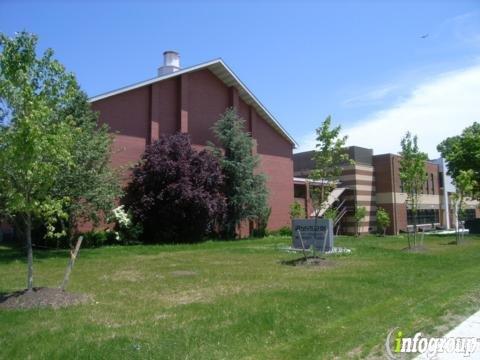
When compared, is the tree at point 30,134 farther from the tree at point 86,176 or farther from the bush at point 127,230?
the bush at point 127,230

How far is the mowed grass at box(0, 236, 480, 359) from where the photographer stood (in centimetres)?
638

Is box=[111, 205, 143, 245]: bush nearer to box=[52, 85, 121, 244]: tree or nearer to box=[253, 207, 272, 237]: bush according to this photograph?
box=[52, 85, 121, 244]: tree

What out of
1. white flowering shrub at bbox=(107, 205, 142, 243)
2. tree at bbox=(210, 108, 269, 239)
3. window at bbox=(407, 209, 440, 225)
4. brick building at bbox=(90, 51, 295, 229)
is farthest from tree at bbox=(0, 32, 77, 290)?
window at bbox=(407, 209, 440, 225)

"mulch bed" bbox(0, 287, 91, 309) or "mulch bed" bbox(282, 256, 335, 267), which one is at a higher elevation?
"mulch bed" bbox(282, 256, 335, 267)

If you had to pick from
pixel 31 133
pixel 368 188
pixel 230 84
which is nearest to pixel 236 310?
pixel 31 133

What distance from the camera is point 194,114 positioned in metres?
30.5

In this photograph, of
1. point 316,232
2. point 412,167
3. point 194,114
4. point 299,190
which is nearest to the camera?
point 316,232

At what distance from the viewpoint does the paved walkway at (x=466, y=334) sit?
19.3 ft

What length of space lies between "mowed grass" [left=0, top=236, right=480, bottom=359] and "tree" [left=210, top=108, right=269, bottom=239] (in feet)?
46.1

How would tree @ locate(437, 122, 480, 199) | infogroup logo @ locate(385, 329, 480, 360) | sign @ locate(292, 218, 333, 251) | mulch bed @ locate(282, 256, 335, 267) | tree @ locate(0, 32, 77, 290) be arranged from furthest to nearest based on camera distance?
1. tree @ locate(437, 122, 480, 199)
2. sign @ locate(292, 218, 333, 251)
3. mulch bed @ locate(282, 256, 335, 267)
4. tree @ locate(0, 32, 77, 290)
5. infogroup logo @ locate(385, 329, 480, 360)

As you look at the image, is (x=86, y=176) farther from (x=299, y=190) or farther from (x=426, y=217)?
(x=426, y=217)

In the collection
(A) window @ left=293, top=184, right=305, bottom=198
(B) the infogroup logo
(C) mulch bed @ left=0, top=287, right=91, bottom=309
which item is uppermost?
(A) window @ left=293, top=184, right=305, bottom=198

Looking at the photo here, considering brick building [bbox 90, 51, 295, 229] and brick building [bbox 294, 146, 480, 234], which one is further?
brick building [bbox 294, 146, 480, 234]

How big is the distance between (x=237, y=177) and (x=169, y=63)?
9191 mm
